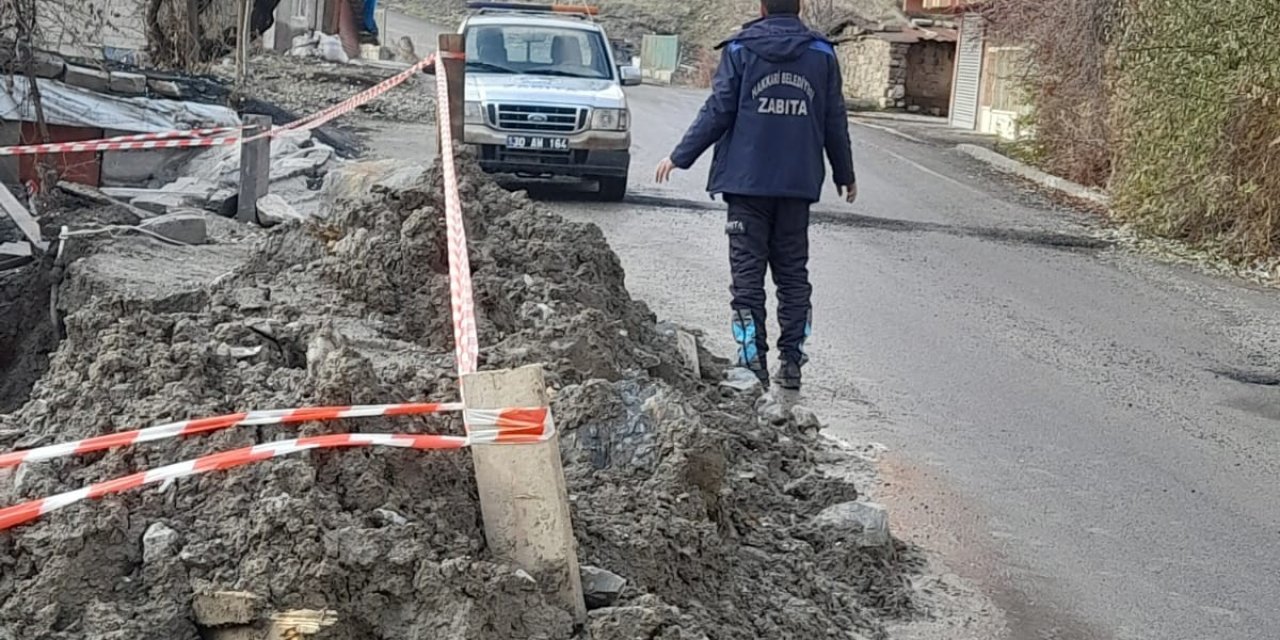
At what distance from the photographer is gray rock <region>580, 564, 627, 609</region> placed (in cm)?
383

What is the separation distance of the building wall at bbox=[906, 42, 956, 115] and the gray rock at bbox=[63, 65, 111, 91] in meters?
32.4

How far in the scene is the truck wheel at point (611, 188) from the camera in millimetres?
15625

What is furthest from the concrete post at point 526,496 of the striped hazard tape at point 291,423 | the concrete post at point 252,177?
the concrete post at point 252,177

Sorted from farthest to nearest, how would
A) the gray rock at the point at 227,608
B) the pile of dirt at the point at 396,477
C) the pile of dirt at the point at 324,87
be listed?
the pile of dirt at the point at 324,87
the pile of dirt at the point at 396,477
the gray rock at the point at 227,608

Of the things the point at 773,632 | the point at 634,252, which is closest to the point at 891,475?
the point at 773,632

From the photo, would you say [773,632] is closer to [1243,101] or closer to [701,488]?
[701,488]

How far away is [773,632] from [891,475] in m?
2.37


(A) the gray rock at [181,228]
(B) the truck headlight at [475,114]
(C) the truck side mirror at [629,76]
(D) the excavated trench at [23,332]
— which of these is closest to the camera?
(D) the excavated trench at [23,332]

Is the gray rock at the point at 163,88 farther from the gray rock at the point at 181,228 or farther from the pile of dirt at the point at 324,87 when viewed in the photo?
the gray rock at the point at 181,228

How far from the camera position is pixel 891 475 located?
6.43 meters

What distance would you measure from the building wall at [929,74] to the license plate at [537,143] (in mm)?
29250

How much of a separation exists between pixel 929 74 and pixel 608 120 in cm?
2971

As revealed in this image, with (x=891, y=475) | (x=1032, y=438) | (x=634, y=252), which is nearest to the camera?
(x=891, y=475)

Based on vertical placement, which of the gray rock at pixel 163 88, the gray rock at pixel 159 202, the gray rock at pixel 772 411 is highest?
the gray rock at pixel 163 88
